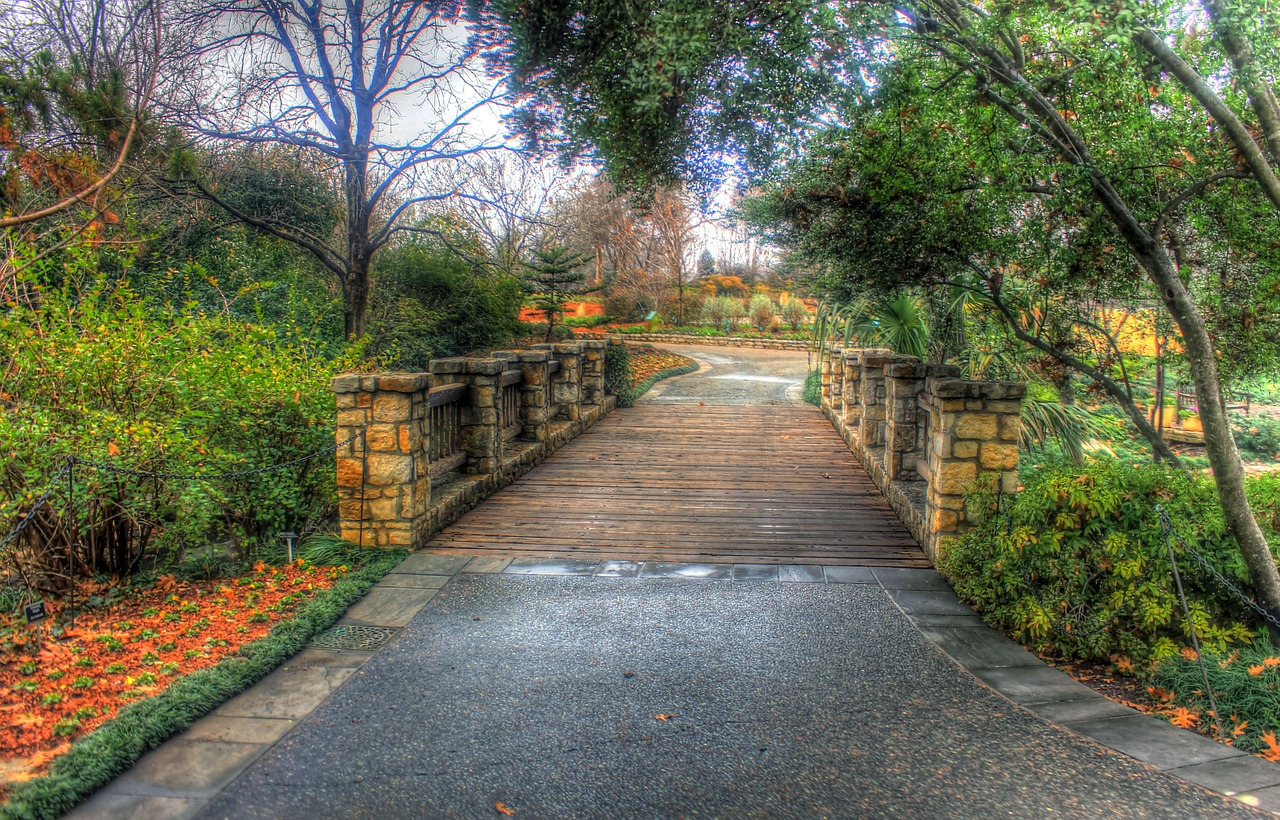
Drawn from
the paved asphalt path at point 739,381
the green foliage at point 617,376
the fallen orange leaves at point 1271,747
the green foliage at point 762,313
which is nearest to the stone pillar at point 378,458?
the fallen orange leaves at point 1271,747

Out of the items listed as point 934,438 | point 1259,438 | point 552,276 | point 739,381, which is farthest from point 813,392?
point 934,438

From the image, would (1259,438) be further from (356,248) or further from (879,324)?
(356,248)

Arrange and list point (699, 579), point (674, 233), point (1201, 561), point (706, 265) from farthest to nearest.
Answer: point (706, 265) < point (674, 233) < point (699, 579) < point (1201, 561)

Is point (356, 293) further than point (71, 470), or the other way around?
point (356, 293)

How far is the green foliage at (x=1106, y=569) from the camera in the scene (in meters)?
4.39

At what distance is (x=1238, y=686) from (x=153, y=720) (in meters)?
4.90

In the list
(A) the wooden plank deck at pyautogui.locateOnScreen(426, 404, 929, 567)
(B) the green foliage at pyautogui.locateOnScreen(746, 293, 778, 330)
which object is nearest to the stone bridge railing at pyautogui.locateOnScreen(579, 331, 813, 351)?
(B) the green foliage at pyautogui.locateOnScreen(746, 293, 778, 330)

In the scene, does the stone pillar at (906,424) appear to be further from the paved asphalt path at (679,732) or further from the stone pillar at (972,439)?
the paved asphalt path at (679,732)

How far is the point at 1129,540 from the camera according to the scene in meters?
4.59

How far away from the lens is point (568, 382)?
12094 millimetres

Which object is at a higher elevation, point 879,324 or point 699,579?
point 879,324

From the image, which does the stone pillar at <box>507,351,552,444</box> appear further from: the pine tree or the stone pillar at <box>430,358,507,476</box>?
the pine tree

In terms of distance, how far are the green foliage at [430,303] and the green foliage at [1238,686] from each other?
552 inches

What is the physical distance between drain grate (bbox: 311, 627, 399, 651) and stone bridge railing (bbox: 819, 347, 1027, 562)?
392 centimetres
